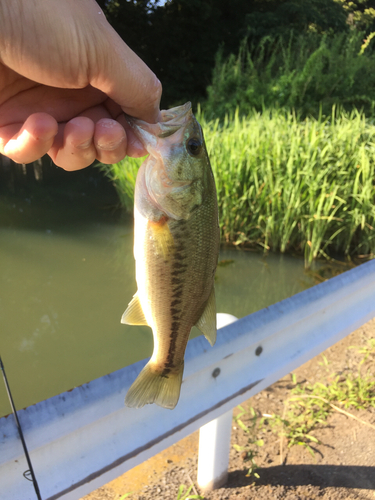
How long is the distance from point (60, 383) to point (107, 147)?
2.35m

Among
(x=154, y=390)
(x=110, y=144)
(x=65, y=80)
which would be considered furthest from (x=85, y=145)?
(x=154, y=390)

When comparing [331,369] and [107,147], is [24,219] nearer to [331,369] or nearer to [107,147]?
[331,369]

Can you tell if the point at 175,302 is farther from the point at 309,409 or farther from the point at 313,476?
the point at 309,409

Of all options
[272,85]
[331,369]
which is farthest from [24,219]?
[272,85]

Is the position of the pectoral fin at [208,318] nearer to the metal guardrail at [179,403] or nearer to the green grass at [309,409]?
the metal guardrail at [179,403]

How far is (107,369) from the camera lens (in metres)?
3.21

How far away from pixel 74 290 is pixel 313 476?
301 cm

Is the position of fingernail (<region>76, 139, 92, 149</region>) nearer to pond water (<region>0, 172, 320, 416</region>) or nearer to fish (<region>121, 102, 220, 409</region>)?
fish (<region>121, 102, 220, 409</region>)

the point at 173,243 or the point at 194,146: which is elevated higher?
the point at 194,146

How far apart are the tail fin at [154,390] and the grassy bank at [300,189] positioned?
3.98 meters

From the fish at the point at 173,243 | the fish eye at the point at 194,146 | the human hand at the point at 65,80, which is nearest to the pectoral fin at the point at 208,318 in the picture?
the fish at the point at 173,243

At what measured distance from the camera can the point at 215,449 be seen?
6.01ft

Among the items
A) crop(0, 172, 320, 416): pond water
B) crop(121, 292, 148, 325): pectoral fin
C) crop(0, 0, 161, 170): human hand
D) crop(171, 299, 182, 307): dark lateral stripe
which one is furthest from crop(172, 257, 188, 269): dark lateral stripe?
crop(0, 172, 320, 416): pond water

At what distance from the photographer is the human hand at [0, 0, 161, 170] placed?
1.06 meters
